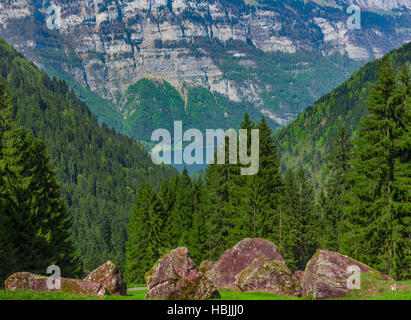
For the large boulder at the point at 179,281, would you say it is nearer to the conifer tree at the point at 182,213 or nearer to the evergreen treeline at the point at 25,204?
the evergreen treeline at the point at 25,204

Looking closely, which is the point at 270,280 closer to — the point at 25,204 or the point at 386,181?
the point at 386,181

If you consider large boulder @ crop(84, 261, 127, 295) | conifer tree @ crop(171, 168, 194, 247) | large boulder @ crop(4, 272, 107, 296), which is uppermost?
conifer tree @ crop(171, 168, 194, 247)

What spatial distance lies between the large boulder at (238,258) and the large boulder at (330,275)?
935 centimetres

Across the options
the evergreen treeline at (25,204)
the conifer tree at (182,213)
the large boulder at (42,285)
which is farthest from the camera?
the conifer tree at (182,213)

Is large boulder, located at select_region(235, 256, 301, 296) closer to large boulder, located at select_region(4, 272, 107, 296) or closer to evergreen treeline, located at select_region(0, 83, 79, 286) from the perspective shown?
large boulder, located at select_region(4, 272, 107, 296)

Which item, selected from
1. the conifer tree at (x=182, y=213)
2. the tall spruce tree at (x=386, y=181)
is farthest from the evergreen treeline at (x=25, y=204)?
the tall spruce tree at (x=386, y=181)

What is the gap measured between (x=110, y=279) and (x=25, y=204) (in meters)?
11.8

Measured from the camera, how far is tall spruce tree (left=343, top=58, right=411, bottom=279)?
108 feet

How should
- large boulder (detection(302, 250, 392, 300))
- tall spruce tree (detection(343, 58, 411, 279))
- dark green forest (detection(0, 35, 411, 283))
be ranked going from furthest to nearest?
1. dark green forest (detection(0, 35, 411, 283))
2. tall spruce tree (detection(343, 58, 411, 279))
3. large boulder (detection(302, 250, 392, 300))

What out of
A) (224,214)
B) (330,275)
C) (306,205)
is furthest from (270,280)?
(306,205)

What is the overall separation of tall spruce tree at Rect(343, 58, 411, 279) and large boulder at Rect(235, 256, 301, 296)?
6194mm

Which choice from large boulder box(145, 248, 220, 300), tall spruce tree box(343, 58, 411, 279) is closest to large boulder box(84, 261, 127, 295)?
large boulder box(145, 248, 220, 300)

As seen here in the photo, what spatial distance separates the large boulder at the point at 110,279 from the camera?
35156mm
